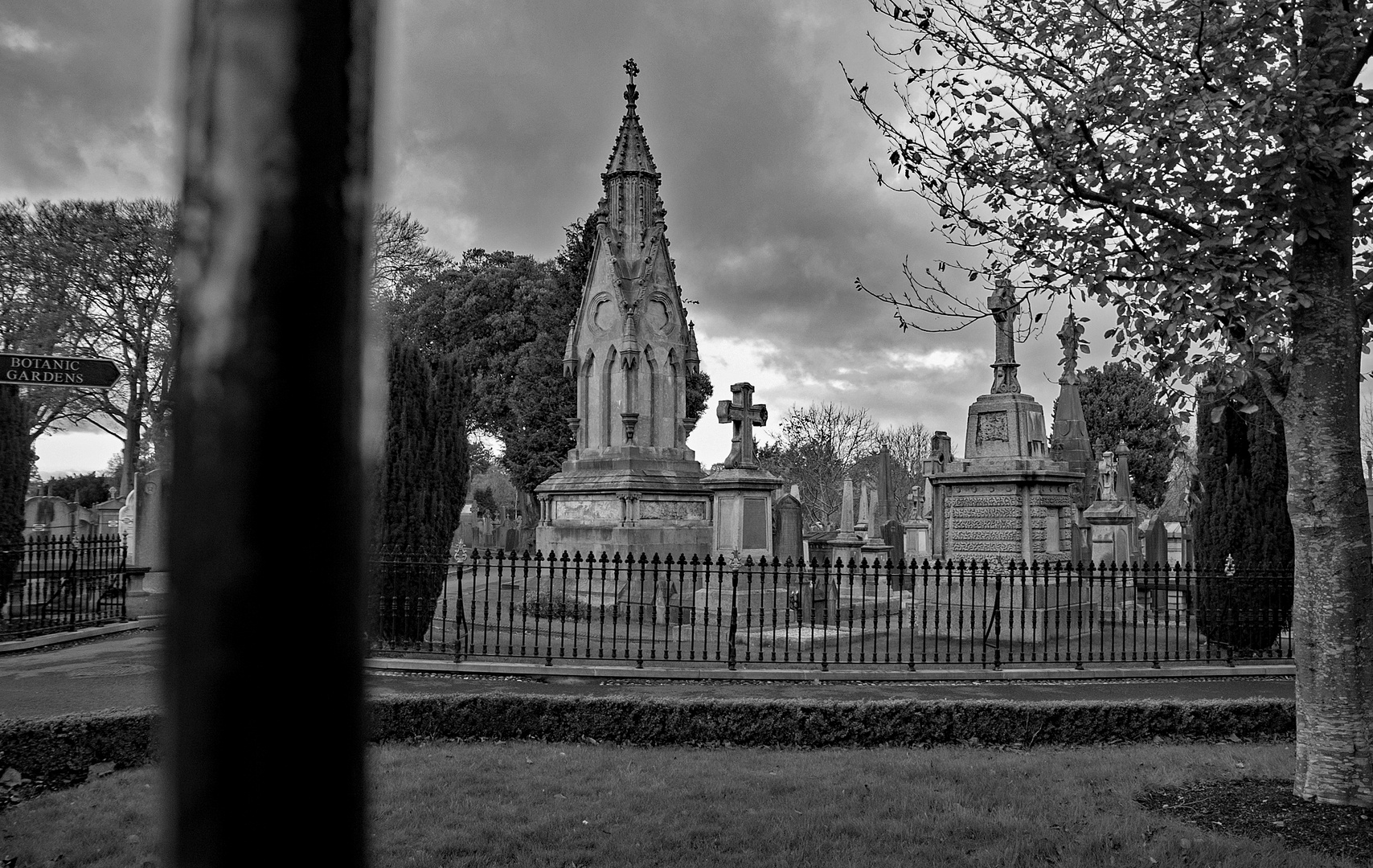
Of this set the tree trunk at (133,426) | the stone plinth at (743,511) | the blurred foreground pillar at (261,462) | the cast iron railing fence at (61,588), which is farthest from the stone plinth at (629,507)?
the blurred foreground pillar at (261,462)

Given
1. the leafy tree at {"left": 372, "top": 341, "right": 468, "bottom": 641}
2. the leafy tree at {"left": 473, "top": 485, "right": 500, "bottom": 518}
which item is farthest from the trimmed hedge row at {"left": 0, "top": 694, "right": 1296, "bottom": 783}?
the leafy tree at {"left": 473, "top": 485, "right": 500, "bottom": 518}

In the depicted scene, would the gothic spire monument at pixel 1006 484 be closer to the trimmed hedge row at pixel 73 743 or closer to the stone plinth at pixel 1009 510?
the stone plinth at pixel 1009 510

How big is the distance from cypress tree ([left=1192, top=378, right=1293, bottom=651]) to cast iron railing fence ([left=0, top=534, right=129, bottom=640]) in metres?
17.6

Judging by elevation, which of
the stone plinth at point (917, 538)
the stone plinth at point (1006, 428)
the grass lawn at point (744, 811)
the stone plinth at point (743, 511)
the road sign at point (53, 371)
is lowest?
the grass lawn at point (744, 811)

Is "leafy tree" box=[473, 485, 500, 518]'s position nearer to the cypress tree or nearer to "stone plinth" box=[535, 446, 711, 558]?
"stone plinth" box=[535, 446, 711, 558]

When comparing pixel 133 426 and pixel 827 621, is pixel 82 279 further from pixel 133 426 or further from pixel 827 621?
pixel 827 621

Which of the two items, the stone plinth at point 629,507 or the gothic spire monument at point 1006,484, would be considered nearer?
the gothic spire monument at point 1006,484

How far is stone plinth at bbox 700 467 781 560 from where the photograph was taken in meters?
17.0

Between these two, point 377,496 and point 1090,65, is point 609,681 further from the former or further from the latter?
point 1090,65

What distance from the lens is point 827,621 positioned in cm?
1296

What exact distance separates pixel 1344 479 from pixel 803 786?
458 centimetres

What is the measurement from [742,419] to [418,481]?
656 centimetres

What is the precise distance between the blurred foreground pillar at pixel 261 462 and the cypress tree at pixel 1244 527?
14.9 metres

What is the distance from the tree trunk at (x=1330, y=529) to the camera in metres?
6.64
